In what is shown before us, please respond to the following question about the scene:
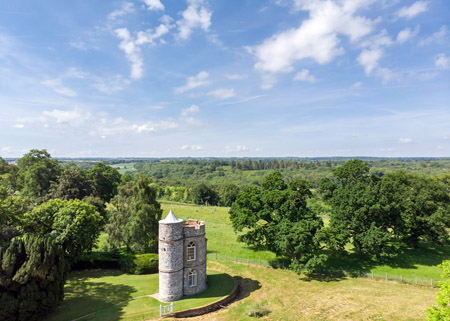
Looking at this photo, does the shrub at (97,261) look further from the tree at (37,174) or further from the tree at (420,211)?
the tree at (420,211)

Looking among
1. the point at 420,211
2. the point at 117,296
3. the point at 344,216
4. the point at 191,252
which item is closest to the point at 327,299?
the point at 344,216

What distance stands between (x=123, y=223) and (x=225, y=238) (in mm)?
17334

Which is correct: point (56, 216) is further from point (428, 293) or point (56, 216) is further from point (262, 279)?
point (428, 293)

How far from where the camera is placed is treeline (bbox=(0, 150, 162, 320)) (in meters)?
17.1

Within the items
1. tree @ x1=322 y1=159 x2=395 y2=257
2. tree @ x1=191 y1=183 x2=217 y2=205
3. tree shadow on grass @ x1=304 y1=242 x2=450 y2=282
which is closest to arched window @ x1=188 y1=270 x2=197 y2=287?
tree shadow on grass @ x1=304 y1=242 x2=450 y2=282

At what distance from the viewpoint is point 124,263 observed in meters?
28.3

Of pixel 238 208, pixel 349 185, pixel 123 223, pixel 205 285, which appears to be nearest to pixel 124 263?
pixel 123 223

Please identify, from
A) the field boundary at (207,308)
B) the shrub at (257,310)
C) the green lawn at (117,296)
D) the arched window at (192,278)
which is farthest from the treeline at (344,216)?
the arched window at (192,278)

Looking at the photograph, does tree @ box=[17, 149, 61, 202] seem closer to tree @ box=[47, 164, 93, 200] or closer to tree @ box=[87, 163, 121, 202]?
tree @ box=[47, 164, 93, 200]

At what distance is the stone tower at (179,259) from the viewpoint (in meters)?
21.3

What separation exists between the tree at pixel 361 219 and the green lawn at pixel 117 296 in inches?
564

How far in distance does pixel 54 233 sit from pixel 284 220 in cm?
2457

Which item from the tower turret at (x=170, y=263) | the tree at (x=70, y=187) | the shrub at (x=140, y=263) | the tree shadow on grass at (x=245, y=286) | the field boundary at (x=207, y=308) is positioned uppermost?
the tree at (x=70, y=187)

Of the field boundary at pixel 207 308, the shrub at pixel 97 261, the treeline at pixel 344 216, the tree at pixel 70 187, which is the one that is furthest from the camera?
the tree at pixel 70 187
